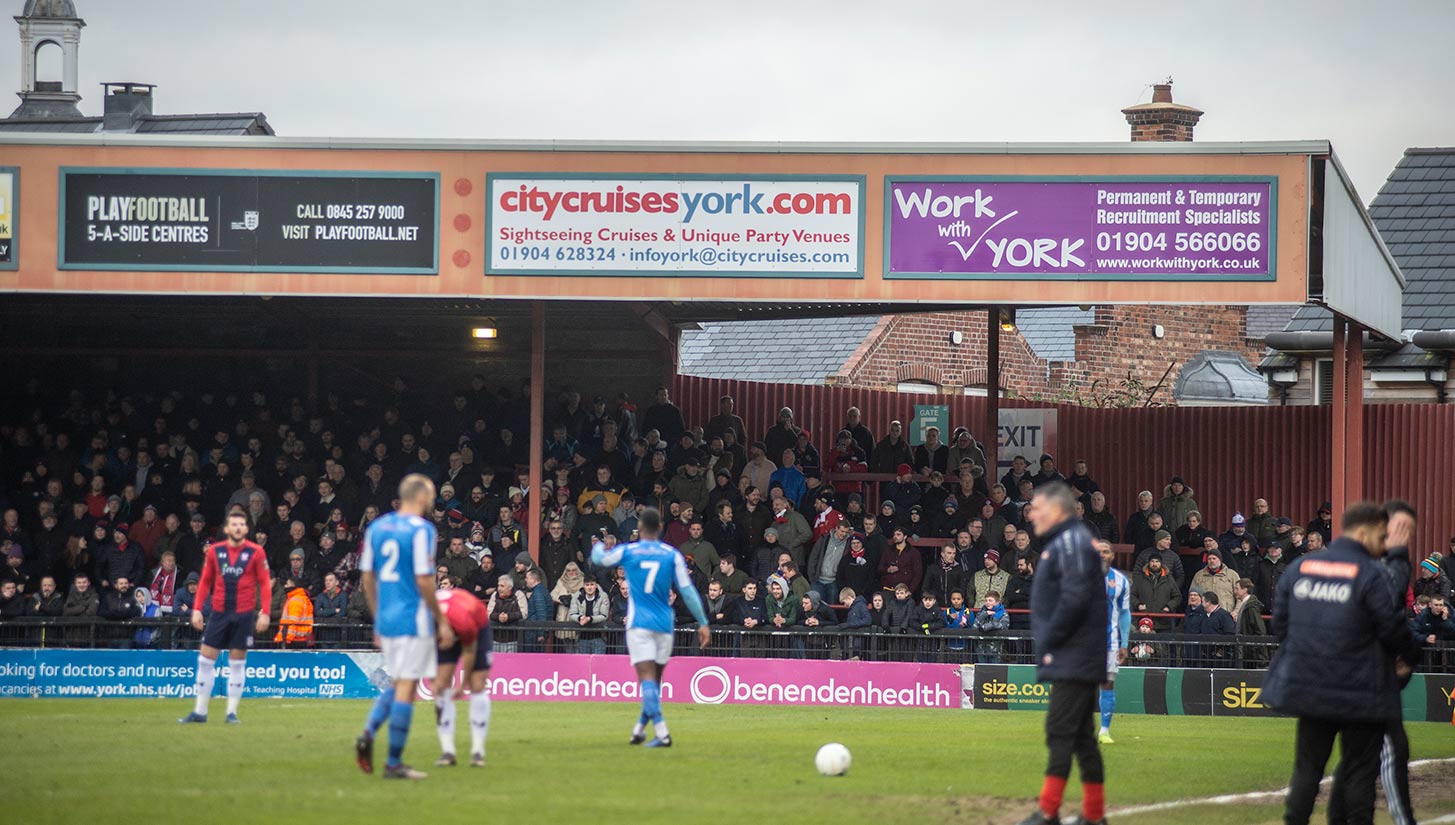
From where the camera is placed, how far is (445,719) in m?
11.9

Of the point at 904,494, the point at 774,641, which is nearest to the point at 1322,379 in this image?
the point at 904,494

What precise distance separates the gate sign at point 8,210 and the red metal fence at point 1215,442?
37.9 ft

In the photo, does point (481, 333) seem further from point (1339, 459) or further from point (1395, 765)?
Answer: point (1395, 765)

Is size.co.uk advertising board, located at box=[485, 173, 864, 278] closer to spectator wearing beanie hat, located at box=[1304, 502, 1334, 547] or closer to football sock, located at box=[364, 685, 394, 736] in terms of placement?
spectator wearing beanie hat, located at box=[1304, 502, 1334, 547]

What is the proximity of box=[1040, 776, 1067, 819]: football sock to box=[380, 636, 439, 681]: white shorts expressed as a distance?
3.95m

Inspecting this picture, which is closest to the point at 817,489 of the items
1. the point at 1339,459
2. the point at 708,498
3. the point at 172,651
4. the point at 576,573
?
the point at 708,498

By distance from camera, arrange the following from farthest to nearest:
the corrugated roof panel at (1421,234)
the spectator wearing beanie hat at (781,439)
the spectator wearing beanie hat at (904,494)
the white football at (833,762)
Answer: the corrugated roof panel at (1421,234), the spectator wearing beanie hat at (781,439), the spectator wearing beanie hat at (904,494), the white football at (833,762)

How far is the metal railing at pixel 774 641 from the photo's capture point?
20469mm

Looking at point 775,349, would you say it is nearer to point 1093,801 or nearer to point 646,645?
point 646,645

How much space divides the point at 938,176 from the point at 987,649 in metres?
5.81

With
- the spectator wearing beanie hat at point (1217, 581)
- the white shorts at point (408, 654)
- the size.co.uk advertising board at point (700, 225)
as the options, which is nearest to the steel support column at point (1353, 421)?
the spectator wearing beanie hat at point (1217, 581)

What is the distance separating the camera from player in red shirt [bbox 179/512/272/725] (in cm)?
1507

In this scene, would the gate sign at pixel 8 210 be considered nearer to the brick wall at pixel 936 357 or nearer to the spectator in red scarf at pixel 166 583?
the spectator in red scarf at pixel 166 583

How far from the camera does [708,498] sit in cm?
2384
